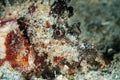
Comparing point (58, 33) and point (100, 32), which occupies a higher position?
point (58, 33)

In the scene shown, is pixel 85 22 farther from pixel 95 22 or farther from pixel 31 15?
pixel 31 15

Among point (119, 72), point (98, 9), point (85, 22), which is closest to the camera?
point (98, 9)

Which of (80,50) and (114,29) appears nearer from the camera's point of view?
(114,29)

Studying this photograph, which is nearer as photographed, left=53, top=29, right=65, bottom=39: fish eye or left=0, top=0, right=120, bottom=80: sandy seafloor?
left=0, top=0, right=120, bottom=80: sandy seafloor

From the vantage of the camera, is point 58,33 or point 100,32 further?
point 58,33

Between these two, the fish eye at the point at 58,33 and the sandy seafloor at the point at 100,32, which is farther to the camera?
the fish eye at the point at 58,33

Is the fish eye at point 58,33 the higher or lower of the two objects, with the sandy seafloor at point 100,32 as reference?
higher

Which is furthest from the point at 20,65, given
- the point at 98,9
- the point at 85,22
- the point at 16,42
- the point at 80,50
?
the point at 98,9

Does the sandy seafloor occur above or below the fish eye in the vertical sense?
below
